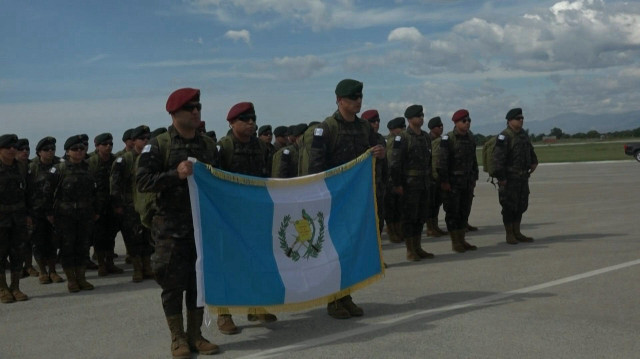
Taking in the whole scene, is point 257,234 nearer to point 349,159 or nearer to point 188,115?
point 188,115

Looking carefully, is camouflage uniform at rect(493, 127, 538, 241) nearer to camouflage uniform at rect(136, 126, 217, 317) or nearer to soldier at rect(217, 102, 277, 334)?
soldier at rect(217, 102, 277, 334)

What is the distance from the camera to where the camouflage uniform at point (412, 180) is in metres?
10.5

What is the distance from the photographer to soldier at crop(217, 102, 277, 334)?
7.00m

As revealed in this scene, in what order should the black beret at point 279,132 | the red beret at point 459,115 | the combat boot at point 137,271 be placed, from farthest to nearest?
1. the black beret at point 279,132
2. the red beret at point 459,115
3. the combat boot at point 137,271

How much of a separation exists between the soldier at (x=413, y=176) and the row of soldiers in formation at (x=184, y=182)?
0.05 ft

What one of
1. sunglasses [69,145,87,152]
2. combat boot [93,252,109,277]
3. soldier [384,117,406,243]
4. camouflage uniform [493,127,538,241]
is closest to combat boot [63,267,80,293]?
combat boot [93,252,109,277]

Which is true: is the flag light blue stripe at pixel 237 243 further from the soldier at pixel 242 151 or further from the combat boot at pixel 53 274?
the combat boot at pixel 53 274

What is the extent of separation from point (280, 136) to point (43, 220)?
5.00 m

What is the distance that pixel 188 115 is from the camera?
5.88 metres

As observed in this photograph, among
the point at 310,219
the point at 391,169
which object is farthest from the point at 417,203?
the point at 310,219

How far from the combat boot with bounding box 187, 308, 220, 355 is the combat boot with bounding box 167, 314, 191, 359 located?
92 millimetres

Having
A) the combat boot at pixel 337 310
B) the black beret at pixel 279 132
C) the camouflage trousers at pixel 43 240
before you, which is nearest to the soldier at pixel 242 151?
the combat boot at pixel 337 310

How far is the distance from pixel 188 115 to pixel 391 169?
5641mm

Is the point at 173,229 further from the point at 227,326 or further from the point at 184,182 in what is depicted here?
the point at 227,326
